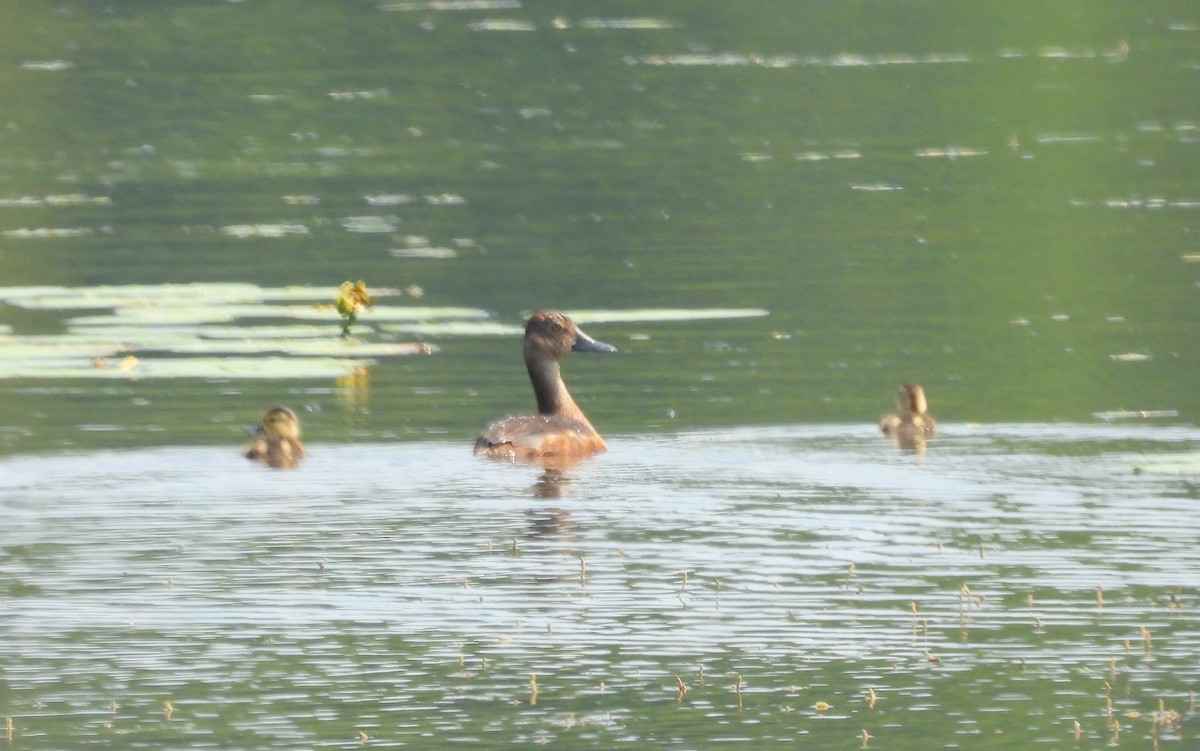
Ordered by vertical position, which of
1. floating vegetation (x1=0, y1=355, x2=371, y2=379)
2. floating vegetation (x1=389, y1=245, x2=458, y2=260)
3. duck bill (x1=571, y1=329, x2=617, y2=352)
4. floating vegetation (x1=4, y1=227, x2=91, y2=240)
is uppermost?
floating vegetation (x1=4, y1=227, x2=91, y2=240)

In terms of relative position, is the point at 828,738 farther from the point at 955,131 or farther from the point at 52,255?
the point at 955,131

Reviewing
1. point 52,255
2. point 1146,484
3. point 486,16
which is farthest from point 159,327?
point 486,16

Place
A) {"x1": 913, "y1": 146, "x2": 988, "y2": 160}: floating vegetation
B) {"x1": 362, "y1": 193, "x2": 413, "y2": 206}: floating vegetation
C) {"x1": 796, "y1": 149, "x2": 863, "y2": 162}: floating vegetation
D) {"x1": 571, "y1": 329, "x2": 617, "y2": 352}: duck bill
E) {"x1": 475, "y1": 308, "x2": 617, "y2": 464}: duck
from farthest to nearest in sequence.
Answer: {"x1": 913, "y1": 146, "x2": 988, "y2": 160}: floating vegetation → {"x1": 796, "y1": 149, "x2": 863, "y2": 162}: floating vegetation → {"x1": 362, "y1": 193, "x2": 413, "y2": 206}: floating vegetation → {"x1": 571, "y1": 329, "x2": 617, "y2": 352}: duck bill → {"x1": 475, "y1": 308, "x2": 617, "y2": 464}: duck

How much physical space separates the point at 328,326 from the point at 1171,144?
13.4 metres

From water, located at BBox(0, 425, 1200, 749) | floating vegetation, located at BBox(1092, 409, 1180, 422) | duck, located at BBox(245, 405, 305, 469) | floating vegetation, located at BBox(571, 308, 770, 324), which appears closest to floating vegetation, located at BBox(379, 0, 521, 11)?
floating vegetation, located at BBox(571, 308, 770, 324)

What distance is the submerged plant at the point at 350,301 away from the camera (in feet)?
62.1

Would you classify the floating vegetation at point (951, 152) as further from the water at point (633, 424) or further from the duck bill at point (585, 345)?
the duck bill at point (585, 345)

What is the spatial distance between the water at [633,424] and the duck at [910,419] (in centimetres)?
19

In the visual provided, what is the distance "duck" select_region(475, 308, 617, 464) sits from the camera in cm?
1485

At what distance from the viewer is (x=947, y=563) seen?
11547 millimetres

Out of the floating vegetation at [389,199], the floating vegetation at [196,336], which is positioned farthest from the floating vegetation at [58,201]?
the floating vegetation at [196,336]

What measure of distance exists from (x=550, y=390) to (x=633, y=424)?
1.95 feet

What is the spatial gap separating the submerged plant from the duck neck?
2.74 metres

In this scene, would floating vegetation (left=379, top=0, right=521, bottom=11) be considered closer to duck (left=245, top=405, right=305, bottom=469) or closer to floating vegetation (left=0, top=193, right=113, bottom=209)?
floating vegetation (left=0, top=193, right=113, bottom=209)
